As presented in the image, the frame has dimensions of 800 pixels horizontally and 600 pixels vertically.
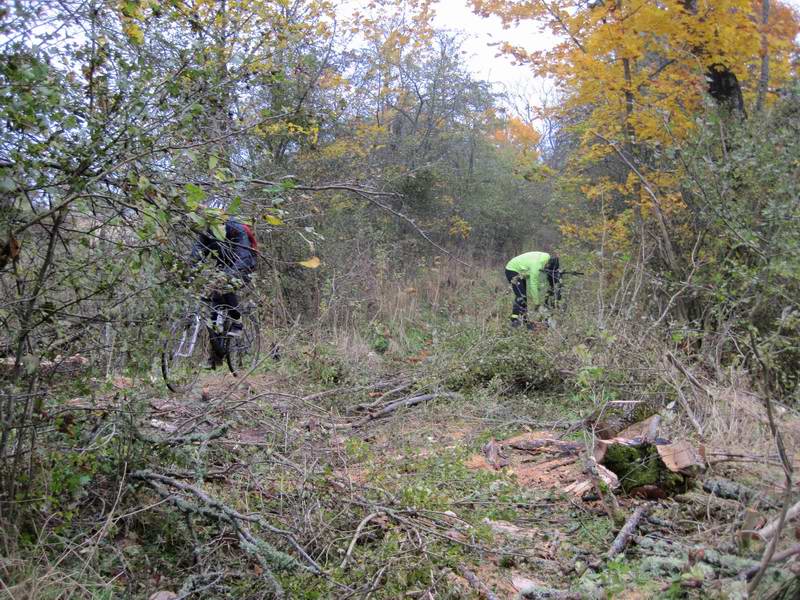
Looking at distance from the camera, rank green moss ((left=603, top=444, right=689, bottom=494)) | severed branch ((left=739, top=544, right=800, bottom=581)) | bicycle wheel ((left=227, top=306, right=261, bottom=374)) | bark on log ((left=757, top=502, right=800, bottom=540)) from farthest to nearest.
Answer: bicycle wheel ((left=227, top=306, right=261, bottom=374)) → green moss ((left=603, top=444, right=689, bottom=494)) → bark on log ((left=757, top=502, right=800, bottom=540)) → severed branch ((left=739, top=544, right=800, bottom=581))

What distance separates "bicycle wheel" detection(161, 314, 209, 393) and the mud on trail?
0.19 meters

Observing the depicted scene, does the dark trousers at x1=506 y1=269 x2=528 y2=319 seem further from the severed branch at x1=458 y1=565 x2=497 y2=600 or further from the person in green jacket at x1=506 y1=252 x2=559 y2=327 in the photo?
the severed branch at x1=458 y1=565 x2=497 y2=600

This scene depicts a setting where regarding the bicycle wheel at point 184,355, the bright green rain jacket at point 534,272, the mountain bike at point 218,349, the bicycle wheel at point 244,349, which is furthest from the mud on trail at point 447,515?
the bright green rain jacket at point 534,272

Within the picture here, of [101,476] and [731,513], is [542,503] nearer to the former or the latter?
[731,513]

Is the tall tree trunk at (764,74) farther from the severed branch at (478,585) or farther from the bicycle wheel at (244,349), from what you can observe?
the severed branch at (478,585)

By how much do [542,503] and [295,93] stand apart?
6.47 metres

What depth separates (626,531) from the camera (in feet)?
11.2

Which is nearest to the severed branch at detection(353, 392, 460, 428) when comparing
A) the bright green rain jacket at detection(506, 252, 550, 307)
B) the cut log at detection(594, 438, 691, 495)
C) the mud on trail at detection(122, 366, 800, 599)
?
the mud on trail at detection(122, 366, 800, 599)

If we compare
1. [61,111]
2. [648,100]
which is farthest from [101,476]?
[648,100]

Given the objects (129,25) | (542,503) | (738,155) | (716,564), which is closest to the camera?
(716,564)

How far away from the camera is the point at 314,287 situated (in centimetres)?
1005

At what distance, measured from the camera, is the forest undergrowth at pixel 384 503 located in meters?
2.88

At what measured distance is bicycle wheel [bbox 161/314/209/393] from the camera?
12.4 feet

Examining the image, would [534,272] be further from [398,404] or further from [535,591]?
[535,591]
